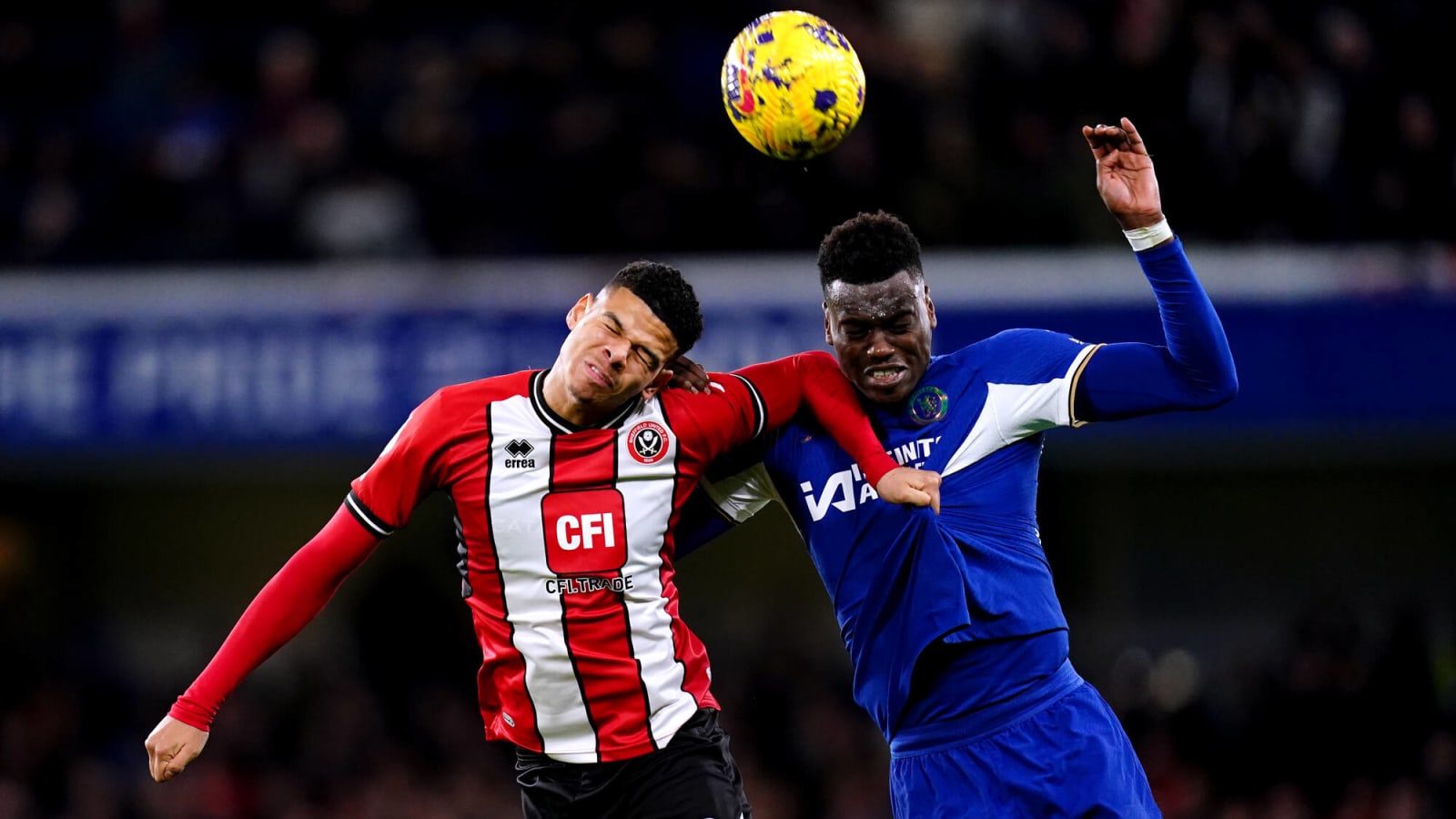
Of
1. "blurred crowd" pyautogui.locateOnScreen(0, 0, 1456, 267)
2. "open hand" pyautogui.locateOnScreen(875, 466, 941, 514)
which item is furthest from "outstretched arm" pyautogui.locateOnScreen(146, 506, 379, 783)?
"blurred crowd" pyautogui.locateOnScreen(0, 0, 1456, 267)

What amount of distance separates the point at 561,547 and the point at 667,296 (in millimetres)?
783

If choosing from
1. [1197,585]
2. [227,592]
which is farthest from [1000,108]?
[227,592]

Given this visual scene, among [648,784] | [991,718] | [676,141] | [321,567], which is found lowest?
[648,784]

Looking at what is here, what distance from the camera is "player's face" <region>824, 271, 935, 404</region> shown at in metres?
5.13

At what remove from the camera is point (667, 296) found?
5227 mm

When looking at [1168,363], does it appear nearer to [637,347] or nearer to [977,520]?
[977,520]

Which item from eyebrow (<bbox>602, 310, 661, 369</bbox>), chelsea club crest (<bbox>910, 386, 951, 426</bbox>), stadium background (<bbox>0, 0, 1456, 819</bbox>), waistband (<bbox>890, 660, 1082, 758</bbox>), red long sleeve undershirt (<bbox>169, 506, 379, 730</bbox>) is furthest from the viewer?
stadium background (<bbox>0, 0, 1456, 819</bbox>)

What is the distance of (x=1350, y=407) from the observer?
10.8 meters

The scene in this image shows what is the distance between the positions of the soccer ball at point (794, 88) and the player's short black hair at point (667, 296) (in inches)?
22.7

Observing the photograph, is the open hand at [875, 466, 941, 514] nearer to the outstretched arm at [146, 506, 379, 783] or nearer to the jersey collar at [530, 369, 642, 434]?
the jersey collar at [530, 369, 642, 434]

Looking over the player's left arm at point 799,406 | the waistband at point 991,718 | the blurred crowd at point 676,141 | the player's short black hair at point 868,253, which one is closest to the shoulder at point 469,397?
the player's left arm at point 799,406

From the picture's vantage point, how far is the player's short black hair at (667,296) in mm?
5215

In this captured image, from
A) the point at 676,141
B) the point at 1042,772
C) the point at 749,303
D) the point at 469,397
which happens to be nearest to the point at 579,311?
the point at 469,397

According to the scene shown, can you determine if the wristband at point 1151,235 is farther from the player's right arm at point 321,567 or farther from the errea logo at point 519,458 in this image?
the player's right arm at point 321,567
